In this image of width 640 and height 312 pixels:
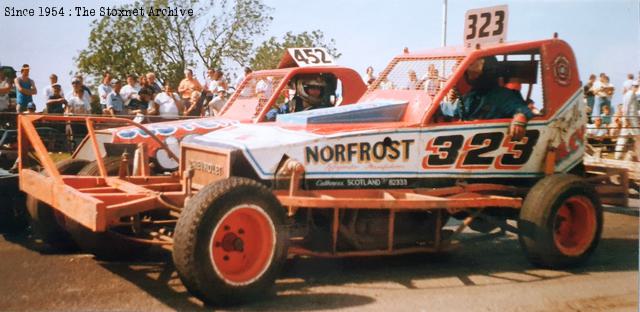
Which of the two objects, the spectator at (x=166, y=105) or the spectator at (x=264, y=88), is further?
the spectator at (x=166, y=105)

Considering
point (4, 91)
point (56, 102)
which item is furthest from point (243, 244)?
point (4, 91)

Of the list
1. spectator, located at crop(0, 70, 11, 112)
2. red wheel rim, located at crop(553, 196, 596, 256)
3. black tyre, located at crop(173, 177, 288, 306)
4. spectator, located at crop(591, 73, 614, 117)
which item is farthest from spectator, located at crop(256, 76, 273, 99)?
spectator, located at crop(591, 73, 614, 117)

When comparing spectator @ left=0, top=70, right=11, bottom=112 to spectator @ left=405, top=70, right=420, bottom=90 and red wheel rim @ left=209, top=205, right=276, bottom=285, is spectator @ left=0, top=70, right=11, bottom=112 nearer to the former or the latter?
spectator @ left=405, top=70, right=420, bottom=90

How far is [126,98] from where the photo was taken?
512 inches

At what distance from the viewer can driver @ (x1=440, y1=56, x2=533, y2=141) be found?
20.5ft

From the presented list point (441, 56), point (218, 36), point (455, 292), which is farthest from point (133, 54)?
point (455, 292)

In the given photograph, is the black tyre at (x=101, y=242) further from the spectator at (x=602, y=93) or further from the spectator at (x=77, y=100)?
the spectator at (x=602, y=93)

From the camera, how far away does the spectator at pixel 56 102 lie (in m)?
12.1

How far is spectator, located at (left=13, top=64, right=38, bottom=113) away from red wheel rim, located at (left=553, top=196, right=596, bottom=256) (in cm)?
897

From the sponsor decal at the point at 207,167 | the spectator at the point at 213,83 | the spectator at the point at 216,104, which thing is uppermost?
the spectator at the point at 213,83

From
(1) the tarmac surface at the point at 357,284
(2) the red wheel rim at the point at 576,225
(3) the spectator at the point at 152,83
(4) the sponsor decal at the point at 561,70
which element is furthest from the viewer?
(3) the spectator at the point at 152,83

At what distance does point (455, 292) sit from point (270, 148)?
1.79 m

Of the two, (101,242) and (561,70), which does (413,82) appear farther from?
(101,242)

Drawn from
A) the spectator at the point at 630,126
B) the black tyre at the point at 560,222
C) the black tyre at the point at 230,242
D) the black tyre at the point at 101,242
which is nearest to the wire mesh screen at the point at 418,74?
the black tyre at the point at 560,222
